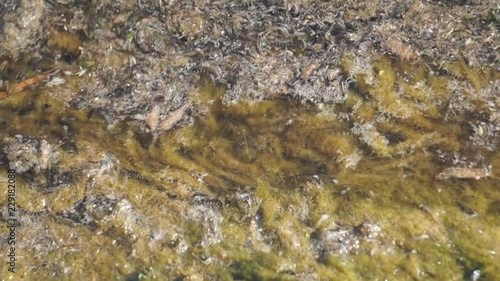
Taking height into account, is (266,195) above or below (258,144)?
below

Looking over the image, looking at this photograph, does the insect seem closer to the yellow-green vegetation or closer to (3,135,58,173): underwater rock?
the yellow-green vegetation

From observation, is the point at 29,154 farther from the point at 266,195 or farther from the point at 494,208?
the point at 494,208

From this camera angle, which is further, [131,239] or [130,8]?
[130,8]

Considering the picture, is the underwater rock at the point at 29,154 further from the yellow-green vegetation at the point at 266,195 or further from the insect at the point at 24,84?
the insect at the point at 24,84

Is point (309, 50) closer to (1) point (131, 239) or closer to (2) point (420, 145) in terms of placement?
(2) point (420, 145)

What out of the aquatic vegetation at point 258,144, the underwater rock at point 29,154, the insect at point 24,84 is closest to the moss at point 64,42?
the aquatic vegetation at point 258,144

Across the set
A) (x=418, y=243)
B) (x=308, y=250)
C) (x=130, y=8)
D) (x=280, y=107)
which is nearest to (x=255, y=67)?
(x=280, y=107)

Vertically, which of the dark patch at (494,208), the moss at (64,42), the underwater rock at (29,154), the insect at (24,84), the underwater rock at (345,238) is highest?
the dark patch at (494,208)

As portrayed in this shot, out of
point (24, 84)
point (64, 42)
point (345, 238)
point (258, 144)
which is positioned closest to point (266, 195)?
point (258, 144)
